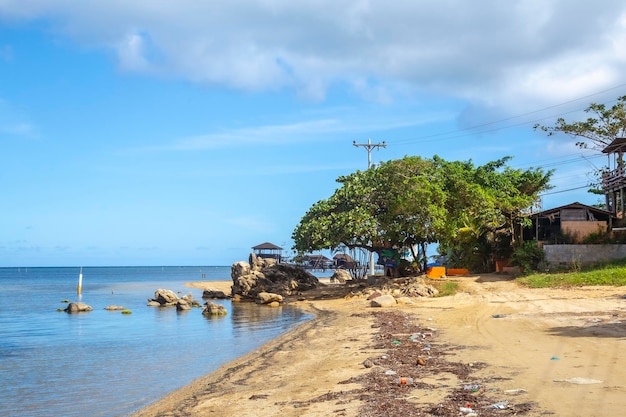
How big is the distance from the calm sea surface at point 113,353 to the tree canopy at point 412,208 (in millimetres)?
5762

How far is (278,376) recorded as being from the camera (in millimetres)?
13438

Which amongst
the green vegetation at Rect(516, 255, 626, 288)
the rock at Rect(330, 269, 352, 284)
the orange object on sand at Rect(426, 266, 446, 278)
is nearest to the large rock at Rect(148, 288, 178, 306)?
the orange object on sand at Rect(426, 266, 446, 278)

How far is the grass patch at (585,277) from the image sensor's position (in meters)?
24.6

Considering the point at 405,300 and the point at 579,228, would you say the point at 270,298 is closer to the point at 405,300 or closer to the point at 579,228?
the point at 405,300

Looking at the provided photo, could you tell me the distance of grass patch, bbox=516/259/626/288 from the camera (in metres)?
24.6

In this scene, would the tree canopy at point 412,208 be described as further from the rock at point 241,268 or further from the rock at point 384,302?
the rock at point 241,268

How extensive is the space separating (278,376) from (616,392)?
292 inches

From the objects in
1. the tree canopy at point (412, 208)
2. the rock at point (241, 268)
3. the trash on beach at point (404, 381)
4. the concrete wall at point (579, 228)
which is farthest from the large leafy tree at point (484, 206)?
the trash on beach at point (404, 381)

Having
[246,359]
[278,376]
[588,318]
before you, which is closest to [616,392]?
[278,376]

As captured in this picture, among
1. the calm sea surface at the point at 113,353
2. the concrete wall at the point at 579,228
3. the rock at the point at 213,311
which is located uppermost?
the concrete wall at the point at 579,228

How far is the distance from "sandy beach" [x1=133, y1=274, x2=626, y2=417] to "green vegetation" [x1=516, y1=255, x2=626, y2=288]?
6.74 ft

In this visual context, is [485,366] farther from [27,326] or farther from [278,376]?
[27,326]

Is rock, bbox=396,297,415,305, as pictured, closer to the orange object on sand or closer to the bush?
the orange object on sand

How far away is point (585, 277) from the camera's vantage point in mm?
25391
